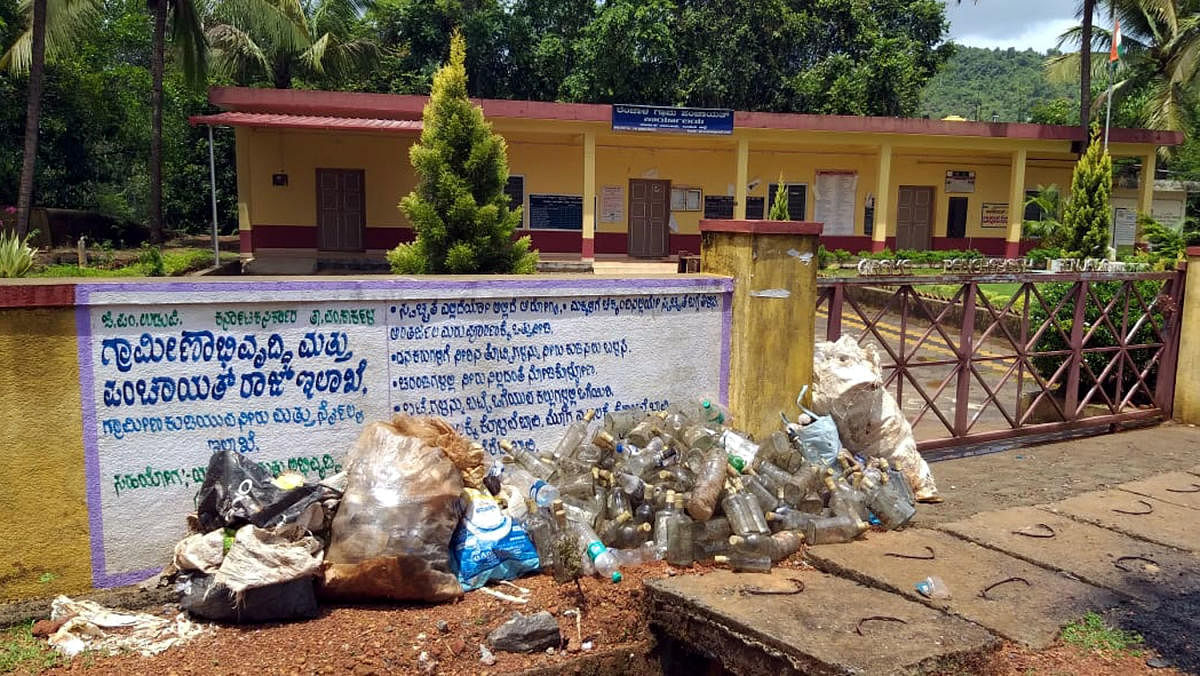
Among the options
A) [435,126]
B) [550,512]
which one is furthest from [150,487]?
[435,126]

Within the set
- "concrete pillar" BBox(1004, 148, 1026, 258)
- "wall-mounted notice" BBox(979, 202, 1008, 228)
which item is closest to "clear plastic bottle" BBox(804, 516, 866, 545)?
"concrete pillar" BBox(1004, 148, 1026, 258)

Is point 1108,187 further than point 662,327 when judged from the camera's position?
Yes

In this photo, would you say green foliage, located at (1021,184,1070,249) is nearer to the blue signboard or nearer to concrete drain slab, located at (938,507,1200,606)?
the blue signboard

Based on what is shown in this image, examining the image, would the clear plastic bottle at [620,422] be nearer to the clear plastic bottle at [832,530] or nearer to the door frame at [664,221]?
the clear plastic bottle at [832,530]

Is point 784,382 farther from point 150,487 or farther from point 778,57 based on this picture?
point 778,57

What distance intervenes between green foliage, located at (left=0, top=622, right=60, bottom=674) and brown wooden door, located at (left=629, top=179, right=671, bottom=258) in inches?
749

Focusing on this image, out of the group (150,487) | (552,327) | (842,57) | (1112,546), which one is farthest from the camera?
(842,57)

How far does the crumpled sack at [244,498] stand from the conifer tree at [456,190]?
682 cm

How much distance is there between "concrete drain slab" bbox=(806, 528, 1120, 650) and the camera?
3771 millimetres

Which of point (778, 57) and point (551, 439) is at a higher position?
point (778, 57)

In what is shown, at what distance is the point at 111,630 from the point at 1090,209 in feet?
69.1

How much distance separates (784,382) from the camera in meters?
5.59

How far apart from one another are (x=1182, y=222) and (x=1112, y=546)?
24.7m

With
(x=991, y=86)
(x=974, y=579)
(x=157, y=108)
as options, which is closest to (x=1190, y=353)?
(x=974, y=579)
